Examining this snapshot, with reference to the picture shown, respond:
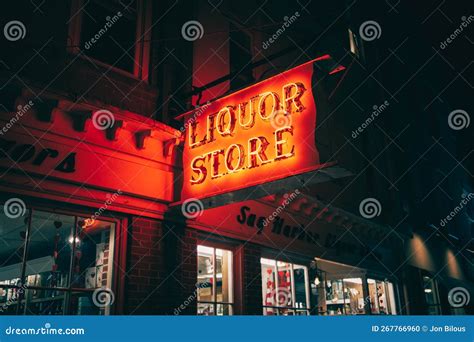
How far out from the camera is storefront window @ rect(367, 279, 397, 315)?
478 inches

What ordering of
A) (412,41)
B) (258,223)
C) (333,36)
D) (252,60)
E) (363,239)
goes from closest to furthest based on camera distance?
(333,36)
(258,223)
(252,60)
(363,239)
(412,41)

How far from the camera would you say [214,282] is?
23.0 feet

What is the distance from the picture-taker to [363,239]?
11.3 metres

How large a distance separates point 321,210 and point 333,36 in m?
4.20

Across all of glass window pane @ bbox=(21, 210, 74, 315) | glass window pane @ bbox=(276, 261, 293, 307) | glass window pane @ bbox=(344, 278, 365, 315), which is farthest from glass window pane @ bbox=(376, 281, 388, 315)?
glass window pane @ bbox=(21, 210, 74, 315)

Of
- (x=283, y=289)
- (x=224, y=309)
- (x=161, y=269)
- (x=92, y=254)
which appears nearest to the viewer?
(x=92, y=254)

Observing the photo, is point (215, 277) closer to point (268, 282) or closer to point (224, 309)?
point (224, 309)

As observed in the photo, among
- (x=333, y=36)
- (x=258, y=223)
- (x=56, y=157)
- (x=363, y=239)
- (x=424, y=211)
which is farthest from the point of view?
(x=424, y=211)

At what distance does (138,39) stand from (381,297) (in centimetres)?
988

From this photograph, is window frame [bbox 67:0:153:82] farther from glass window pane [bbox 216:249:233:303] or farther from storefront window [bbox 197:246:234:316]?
glass window pane [bbox 216:249:233:303]

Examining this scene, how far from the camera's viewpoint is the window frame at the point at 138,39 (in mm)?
5805

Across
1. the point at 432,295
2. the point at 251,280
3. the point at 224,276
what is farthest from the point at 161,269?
the point at 432,295

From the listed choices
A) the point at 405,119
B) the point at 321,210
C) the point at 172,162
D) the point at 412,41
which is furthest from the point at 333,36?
the point at 412,41

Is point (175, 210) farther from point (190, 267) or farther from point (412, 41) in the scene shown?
point (412, 41)
